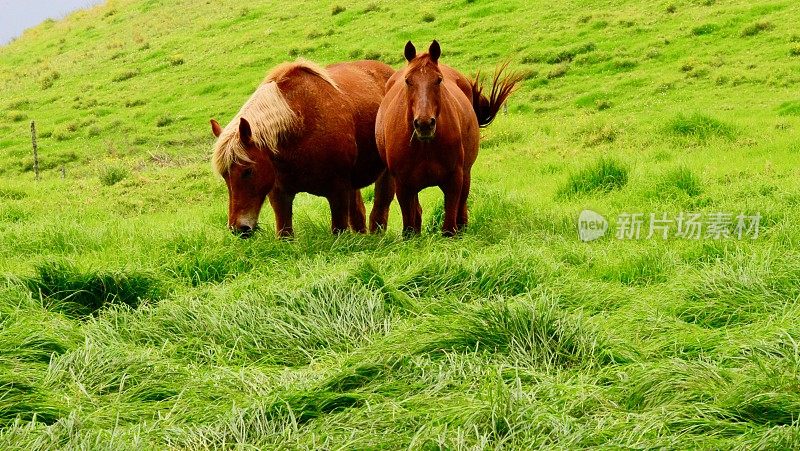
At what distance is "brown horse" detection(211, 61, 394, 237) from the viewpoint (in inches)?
318

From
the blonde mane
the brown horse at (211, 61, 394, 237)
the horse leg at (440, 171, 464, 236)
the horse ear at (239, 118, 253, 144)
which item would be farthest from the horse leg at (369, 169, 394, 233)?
the horse ear at (239, 118, 253, 144)

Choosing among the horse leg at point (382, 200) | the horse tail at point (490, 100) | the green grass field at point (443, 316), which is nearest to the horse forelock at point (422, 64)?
the green grass field at point (443, 316)

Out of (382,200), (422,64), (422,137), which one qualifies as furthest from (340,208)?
(422,64)

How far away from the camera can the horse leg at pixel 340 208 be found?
866 cm

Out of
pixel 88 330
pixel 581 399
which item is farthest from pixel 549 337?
pixel 88 330

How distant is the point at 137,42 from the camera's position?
123 ft

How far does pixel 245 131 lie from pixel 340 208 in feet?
4.29

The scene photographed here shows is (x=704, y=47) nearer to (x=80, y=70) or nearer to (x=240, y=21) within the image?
(x=240, y=21)

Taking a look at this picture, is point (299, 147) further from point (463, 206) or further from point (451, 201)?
point (463, 206)

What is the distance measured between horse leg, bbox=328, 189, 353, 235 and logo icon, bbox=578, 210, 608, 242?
240cm

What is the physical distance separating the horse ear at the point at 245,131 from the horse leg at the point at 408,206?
1528 mm

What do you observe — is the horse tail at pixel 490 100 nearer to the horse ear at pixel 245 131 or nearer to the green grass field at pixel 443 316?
the green grass field at pixel 443 316

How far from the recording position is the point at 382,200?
9.78m

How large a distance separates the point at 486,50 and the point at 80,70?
59.1 feet
